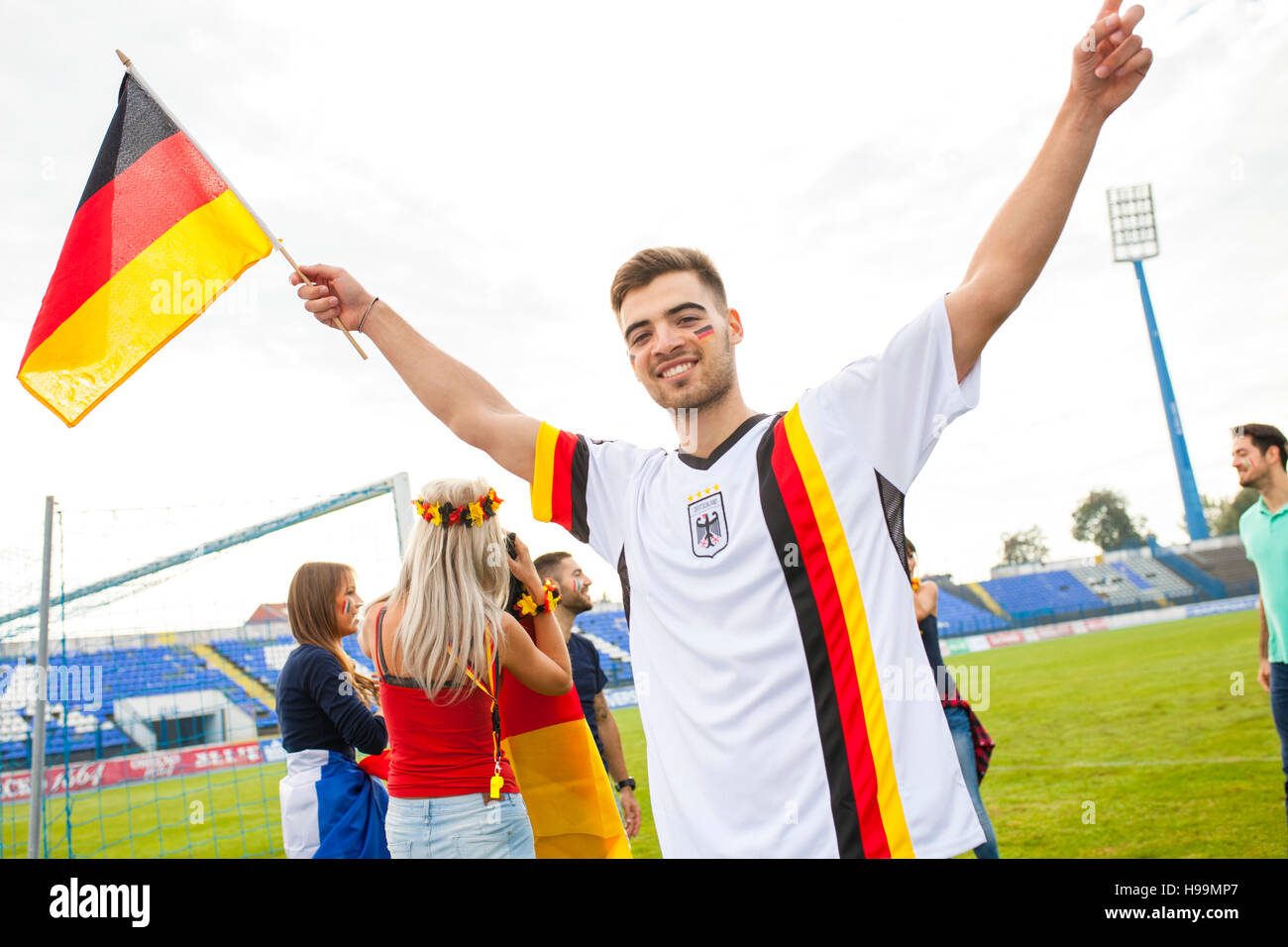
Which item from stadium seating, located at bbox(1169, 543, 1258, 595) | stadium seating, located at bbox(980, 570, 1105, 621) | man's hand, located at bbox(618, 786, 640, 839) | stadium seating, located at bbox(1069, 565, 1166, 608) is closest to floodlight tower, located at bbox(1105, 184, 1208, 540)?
→ stadium seating, located at bbox(1169, 543, 1258, 595)

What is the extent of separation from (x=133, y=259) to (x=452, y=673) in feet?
6.26

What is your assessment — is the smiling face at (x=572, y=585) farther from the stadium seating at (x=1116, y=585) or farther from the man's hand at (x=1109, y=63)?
the stadium seating at (x=1116, y=585)

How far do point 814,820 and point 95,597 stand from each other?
8.73 m

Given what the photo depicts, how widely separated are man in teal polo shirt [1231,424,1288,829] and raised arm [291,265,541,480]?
14.8 feet

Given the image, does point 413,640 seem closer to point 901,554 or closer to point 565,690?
point 565,690

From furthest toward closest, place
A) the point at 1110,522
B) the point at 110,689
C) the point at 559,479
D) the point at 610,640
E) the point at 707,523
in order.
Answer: the point at 1110,522 < the point at 610,640 < the point at 110,689 < the point at 559,479 < the point at 707,523

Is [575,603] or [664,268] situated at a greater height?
[664,268]

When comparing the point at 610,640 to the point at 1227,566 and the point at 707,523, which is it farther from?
the point at 1227,566

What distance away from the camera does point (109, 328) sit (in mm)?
2830

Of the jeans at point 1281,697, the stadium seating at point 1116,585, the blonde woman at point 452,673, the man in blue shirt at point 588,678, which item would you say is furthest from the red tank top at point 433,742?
the stadium seating at point 1116,585

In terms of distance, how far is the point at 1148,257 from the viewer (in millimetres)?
47844

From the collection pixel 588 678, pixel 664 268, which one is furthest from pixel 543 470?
pixel 588 678

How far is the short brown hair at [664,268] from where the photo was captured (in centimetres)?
184

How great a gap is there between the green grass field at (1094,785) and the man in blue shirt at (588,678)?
2.11m
